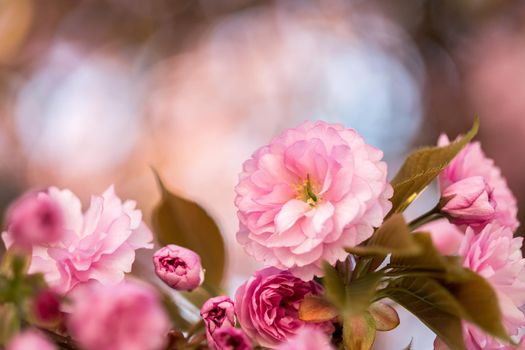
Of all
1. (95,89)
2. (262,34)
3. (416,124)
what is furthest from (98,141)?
(416,124)

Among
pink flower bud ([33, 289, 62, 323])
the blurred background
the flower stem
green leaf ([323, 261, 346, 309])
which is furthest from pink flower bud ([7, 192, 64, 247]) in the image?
the blurred background

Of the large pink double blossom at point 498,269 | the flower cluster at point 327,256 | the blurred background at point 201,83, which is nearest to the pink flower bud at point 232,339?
the flower cluster at point 327,256

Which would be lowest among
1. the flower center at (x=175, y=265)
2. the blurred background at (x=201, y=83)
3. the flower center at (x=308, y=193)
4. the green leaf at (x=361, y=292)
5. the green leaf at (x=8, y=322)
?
the blurred background at (x=201, y=83)

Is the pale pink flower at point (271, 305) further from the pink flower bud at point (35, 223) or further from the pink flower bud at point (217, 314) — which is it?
the pink flower bud at point (35, 223)

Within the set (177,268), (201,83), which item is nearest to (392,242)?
(177,268)

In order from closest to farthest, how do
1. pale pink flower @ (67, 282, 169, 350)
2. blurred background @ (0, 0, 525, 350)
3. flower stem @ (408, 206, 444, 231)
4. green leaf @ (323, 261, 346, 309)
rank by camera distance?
1. pale pink flower @ (67, 282, 169, 350)
2. green leaf @ (323, 261, 346, 309)
3. flower stem @ (408, 206, 444, 231)
4. blurred background @ (0, 0, 525, 350)

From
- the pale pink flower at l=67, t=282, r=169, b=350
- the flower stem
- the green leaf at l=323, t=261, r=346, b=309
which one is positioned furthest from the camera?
the flower stem

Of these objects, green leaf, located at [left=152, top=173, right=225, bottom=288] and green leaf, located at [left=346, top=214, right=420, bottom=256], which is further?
green leaf, located at [left=152, top=173, right=225, bottom=288]

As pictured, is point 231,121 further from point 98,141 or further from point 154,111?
point 98,141

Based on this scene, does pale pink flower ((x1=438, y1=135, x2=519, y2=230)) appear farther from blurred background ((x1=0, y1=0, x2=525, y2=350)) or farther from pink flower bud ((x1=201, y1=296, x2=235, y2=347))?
blurred background ((x1=0, y1=0, x2=525, y2=350))
